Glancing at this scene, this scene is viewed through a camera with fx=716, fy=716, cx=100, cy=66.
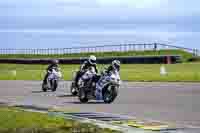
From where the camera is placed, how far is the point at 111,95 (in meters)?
24.5

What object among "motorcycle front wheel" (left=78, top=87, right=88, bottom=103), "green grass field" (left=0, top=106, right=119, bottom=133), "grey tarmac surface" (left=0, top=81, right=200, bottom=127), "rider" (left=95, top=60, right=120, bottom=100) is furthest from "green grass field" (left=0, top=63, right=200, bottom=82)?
"green grass field" (left=0, top=106, right=119, bottom=133)

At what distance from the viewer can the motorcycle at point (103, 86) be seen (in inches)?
934

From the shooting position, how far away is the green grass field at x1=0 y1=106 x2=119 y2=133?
14.9 meters

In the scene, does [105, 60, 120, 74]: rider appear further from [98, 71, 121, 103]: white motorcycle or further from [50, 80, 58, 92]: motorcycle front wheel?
[50, 80, 58, 92]: motorcycle front wheel

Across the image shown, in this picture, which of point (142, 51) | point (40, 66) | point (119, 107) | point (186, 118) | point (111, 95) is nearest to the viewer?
point (186, 118)

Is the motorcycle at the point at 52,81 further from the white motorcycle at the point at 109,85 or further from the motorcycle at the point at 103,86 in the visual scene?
the white motorcycle at the point at 109,85

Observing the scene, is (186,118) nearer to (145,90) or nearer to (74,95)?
(74,95)

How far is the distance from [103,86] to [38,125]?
8.34 metres

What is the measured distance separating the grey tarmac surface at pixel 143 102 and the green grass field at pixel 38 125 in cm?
283

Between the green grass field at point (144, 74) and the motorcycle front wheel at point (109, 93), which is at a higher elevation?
the green grass field at point (144, 74)

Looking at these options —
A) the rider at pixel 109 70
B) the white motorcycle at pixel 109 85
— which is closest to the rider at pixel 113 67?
the rider at pixel 109 70

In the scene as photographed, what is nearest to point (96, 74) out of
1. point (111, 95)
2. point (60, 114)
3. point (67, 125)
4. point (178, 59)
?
point (111, 95)

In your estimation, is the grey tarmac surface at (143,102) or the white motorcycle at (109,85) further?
the white motorcycle at (109,85)

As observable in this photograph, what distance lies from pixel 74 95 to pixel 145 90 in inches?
170
